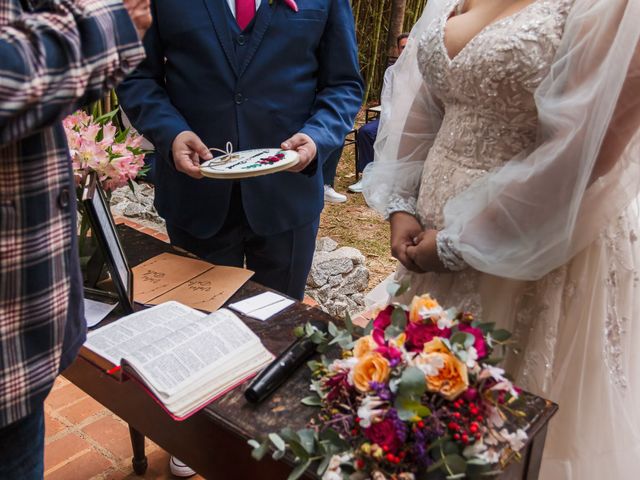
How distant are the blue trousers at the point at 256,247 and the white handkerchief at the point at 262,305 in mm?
459

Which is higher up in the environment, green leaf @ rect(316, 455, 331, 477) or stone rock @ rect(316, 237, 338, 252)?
green leaf @ rect(316, 455, 331, 477)

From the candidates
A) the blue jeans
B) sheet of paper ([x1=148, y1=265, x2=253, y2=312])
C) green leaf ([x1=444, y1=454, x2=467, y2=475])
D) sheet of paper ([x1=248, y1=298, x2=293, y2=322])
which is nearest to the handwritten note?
sheet of paper ([x1=148, y1=265, x2=253, y2=312])

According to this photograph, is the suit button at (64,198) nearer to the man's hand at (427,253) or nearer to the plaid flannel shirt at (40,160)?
the plaid flannel shirt at (40,160)

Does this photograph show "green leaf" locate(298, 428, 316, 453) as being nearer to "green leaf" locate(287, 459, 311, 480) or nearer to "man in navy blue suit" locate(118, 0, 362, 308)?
"green leaf" locate(287, 459, 311, 480)

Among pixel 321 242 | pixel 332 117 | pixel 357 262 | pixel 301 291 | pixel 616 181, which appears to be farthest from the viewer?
pixel 321 242

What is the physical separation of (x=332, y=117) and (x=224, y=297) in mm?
666

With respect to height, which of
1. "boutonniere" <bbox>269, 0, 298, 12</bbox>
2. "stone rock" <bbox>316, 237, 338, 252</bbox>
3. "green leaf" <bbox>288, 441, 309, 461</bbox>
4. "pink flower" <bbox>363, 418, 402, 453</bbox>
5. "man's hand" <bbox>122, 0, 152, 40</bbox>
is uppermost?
"man's hand" <bbox>122, 0, 152, 40</bbox>

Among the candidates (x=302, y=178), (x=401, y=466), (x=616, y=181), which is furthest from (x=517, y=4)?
(x=401, y=466)

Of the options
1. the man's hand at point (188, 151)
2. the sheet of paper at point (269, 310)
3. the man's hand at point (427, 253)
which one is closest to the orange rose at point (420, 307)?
the man's hand at point (427, 253)

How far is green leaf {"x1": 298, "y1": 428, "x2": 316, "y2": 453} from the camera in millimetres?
812

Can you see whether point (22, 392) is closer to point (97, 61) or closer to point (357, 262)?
point (97, 61)

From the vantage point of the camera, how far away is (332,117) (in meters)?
1.69

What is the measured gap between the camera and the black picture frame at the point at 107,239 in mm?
1218

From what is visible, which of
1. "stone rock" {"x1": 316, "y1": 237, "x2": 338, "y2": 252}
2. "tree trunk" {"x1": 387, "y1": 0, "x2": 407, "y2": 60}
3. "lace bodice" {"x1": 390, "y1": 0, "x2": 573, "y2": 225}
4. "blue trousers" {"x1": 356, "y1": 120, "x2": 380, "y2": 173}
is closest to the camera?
"lace bodice" {"x1": 390, "y1": 0, "x2": 573, "y2": 225}
